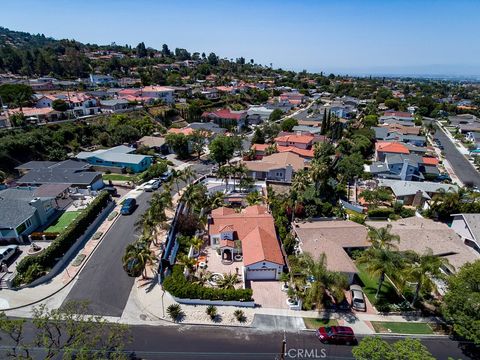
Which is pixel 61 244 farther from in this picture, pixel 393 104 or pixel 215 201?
pixel 393 104

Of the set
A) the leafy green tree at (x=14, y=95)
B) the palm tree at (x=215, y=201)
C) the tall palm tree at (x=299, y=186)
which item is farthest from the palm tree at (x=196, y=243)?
the leafy green tree at (x=14, y=95)

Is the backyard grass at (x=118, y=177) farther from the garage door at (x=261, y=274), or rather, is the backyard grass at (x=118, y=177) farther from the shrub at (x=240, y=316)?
the shrub at (x=240, y=316)

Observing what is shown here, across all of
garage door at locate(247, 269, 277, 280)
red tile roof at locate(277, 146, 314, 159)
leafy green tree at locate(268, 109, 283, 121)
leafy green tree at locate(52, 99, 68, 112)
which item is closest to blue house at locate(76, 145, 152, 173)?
leafy green tree at locate(52, 99, 68, 112)

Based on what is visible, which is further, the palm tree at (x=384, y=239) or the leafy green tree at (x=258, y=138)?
the leafy green tree at (x=258, y=138)

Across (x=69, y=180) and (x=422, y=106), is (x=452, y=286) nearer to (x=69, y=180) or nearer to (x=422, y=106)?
(x=69, y=180)

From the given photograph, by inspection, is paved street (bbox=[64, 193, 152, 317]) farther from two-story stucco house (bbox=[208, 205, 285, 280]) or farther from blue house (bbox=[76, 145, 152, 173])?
blue house (bbox=[76, 145, 152, 173])

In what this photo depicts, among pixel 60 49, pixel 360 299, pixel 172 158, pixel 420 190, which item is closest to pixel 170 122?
pixel 172 158
